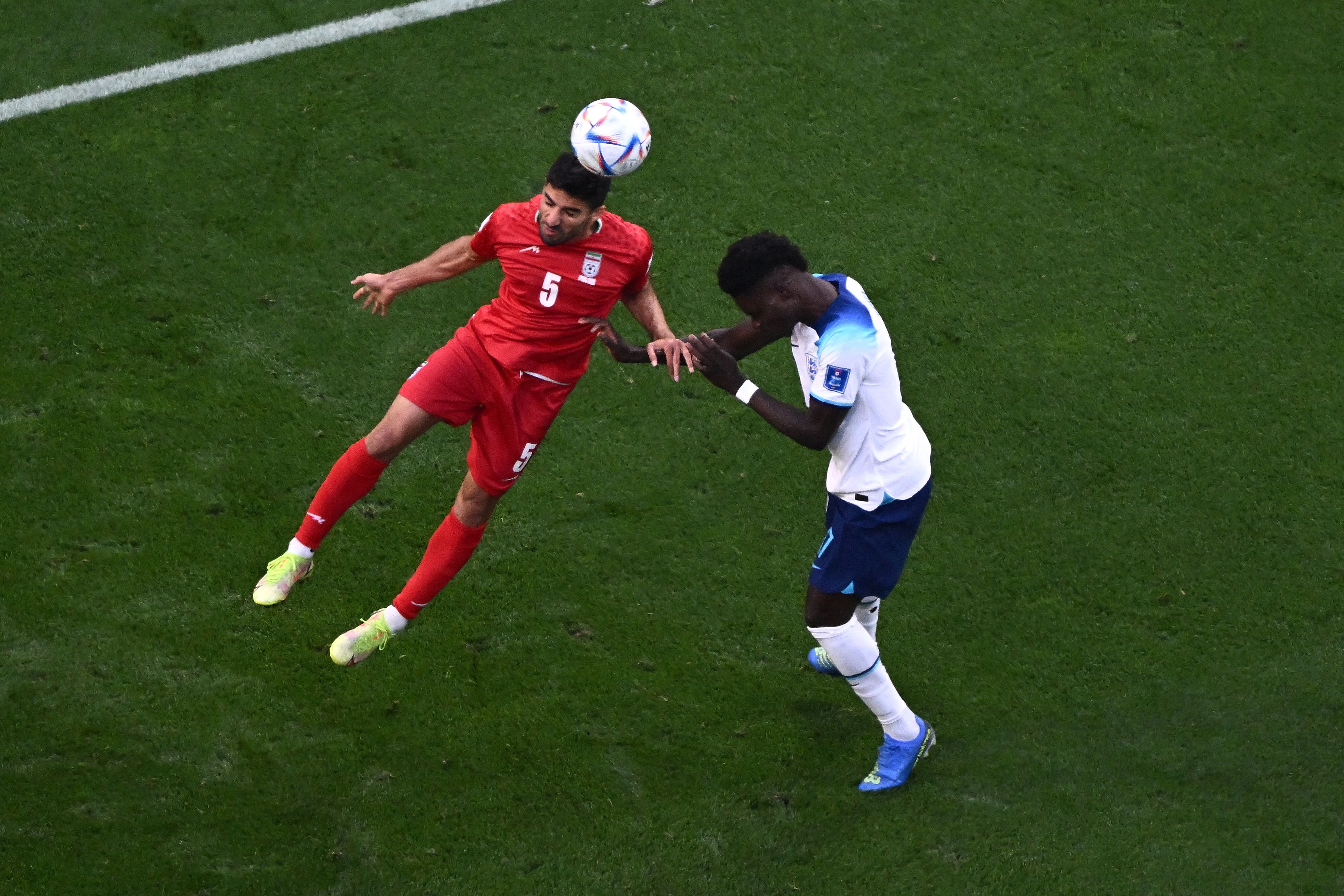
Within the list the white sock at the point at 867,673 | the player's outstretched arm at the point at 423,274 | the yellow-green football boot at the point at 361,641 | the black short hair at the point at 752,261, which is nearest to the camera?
the black short hair at the point at 752,261

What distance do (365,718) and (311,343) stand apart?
2.16 metres

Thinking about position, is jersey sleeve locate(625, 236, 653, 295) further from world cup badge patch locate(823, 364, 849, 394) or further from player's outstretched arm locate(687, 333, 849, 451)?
world cup badge patch locate(823, 364, 849, 394)

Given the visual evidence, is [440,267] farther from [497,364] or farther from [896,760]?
[896,760]

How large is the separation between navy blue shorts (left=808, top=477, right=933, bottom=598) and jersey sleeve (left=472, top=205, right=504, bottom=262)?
5.66ft

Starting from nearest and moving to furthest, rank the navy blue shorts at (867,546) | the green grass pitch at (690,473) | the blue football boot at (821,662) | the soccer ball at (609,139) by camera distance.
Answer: the soccer ball at (609,139) → the navy blue shorts at (867,546) → the green grass pitch at (690,473) → the blue football boot at (821,662)

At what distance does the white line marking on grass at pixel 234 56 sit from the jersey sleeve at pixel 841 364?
473 centimetres

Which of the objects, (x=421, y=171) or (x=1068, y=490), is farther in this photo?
(x=421, y=171)

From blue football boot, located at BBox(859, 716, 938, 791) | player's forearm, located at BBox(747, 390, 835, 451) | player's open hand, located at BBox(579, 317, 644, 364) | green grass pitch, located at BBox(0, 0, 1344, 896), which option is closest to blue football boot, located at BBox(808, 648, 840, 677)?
green grass pitch, located at BBox(0, 0, 1344, 896)

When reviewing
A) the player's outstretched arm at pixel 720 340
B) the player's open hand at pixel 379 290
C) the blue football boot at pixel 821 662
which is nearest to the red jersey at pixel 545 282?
the player's outstretched arm at pixel 720 340

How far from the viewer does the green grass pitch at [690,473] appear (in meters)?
5.54

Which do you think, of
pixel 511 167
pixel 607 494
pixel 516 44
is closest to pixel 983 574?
pixel 607 494

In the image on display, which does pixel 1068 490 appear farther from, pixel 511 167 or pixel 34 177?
pixel 34 177

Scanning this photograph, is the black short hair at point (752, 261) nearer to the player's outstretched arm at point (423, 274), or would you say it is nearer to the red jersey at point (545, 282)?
the red jersey at point (545, 282)

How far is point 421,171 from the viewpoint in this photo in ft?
24.9
